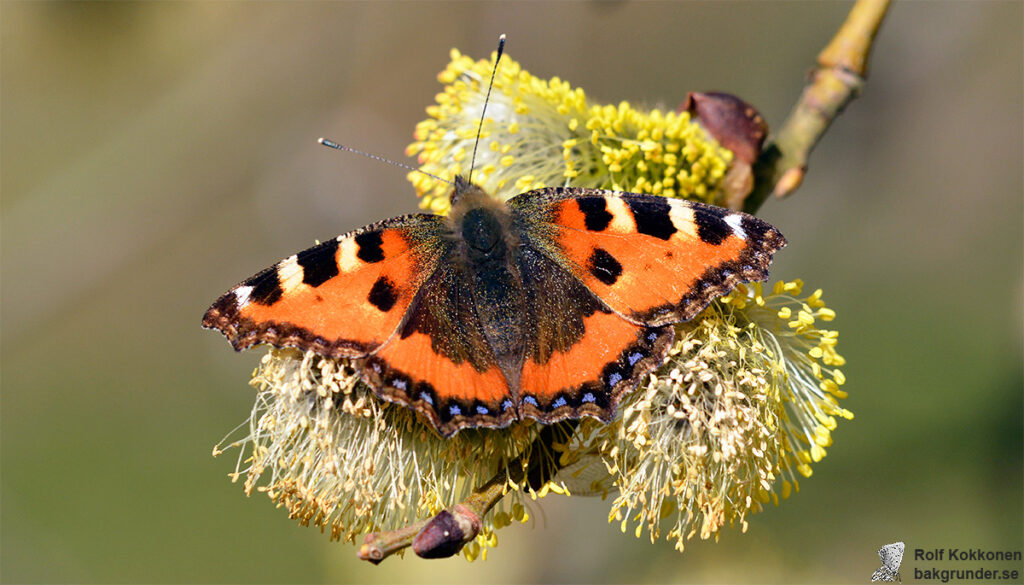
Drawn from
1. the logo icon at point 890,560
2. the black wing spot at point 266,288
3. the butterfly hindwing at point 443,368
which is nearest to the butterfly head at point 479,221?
the butterfly hindwing at point 443,368

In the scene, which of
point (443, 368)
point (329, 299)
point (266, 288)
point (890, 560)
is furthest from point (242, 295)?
point (890, 560)

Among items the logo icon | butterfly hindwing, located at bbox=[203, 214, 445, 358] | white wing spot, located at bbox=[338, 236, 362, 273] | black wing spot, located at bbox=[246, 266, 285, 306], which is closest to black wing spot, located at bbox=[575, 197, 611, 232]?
butterfly hindwing, located at bbox=[203, 214, 445, 358]

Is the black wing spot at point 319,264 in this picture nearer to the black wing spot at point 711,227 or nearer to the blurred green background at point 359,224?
the black wing spot at point 711,227

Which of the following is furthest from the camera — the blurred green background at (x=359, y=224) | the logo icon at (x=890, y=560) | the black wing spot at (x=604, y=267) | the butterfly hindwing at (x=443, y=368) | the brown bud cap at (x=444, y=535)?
the blurred green background at (x=359, y=224)

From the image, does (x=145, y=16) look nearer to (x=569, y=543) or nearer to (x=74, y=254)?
(x=74, y=254)

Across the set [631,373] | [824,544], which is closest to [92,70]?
[631,373]
